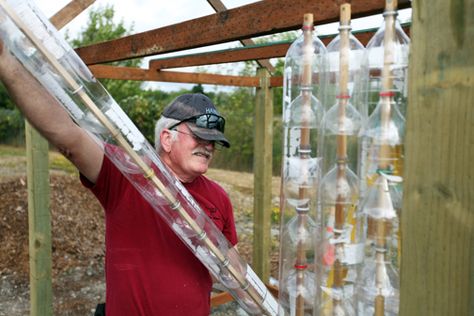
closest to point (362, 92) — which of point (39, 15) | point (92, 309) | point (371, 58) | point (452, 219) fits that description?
point (371, 58)

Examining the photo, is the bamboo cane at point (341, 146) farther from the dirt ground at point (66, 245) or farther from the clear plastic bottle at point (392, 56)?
the dirt ground at point (66, 245)

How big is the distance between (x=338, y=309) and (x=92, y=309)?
152 inches

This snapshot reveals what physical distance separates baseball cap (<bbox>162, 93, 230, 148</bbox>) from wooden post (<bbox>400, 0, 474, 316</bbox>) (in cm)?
107

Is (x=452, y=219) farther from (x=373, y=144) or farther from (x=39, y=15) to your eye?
(x=39, y=15)

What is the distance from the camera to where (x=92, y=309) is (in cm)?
425

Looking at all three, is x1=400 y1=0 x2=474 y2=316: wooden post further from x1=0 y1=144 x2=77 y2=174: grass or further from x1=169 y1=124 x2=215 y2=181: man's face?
x1=0 y1=144 x2=77 y2=174: grass

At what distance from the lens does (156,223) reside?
67.0 inches

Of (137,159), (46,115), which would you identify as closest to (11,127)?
(46,115)

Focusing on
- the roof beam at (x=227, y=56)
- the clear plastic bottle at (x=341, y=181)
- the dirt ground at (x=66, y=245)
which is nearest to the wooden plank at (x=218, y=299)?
the dirt ground at (x=66, y=245)

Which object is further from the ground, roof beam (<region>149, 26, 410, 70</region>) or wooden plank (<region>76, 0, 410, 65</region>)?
roof beam (<region>149, 26, 410, 70</region>)

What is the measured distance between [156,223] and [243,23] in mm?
884

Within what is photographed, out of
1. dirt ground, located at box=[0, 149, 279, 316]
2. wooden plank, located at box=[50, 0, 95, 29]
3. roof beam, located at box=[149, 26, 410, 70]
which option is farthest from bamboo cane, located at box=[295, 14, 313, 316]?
dirt ground, located at box=[0, 149, 279, 316]

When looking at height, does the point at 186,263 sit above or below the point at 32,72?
below

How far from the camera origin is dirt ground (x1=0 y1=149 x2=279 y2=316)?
444cm
